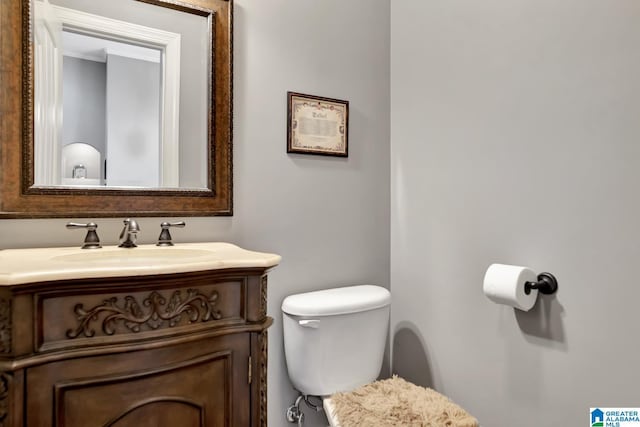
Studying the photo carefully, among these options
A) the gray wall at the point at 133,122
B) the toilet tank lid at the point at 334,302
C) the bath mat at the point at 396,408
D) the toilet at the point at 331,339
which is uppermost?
the gray wall at the point at 133,122

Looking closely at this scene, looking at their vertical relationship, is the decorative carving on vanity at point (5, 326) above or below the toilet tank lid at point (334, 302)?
above

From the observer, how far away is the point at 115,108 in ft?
4.48

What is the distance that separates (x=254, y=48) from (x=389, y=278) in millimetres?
1223

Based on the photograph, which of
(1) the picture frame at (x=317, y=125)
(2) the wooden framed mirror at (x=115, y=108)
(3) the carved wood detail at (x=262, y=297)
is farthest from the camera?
(1) the picture frame at (x=317, y=125)

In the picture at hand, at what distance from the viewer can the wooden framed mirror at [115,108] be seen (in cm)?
121

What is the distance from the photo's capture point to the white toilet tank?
1500mm

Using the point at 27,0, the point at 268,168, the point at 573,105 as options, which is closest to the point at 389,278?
the point at 268,168

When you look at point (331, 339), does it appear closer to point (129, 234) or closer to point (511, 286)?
point (511, 286)

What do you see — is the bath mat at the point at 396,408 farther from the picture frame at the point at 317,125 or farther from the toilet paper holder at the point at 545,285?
the picture frame at the point at 317,125

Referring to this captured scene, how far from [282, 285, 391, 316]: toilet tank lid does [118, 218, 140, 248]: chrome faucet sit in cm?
60

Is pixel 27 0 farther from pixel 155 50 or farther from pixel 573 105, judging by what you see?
pixel 573 105

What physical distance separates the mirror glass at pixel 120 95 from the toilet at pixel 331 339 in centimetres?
63

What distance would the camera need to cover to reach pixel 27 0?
1.21 m

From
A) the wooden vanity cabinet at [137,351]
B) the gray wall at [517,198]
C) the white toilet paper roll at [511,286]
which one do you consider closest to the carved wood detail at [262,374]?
the wooden vanity cabinet at [137,351]
